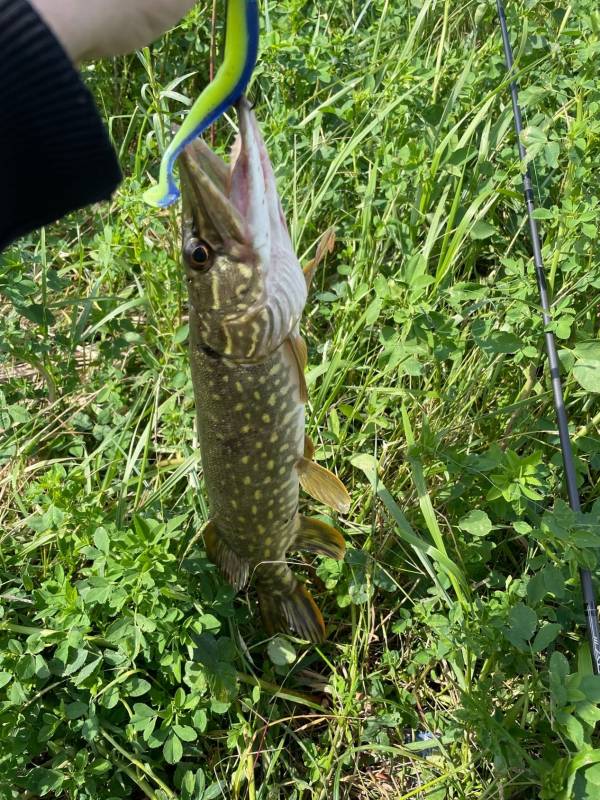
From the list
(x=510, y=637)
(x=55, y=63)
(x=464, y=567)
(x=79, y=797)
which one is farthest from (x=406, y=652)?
(x=55, y=63)

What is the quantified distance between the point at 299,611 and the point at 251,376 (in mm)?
788

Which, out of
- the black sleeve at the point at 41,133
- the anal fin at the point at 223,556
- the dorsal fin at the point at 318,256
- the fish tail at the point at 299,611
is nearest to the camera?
the black sleeve at the point at 41,133

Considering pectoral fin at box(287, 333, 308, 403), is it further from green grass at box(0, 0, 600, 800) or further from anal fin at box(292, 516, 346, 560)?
anal fin at box(292, 516, 346, 560)

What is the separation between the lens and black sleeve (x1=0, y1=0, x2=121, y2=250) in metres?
0.81

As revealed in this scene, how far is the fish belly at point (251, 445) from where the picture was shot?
1.75 meters

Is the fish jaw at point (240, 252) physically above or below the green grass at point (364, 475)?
above

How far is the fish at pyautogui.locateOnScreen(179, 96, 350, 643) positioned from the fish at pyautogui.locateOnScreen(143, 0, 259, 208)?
5.7 inches

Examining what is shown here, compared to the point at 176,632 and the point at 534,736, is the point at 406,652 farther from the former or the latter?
the point at 176,632

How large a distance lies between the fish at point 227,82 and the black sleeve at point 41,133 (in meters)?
0.20

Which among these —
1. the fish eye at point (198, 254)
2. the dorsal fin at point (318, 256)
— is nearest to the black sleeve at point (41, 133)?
the fish eye at point (198, 254)

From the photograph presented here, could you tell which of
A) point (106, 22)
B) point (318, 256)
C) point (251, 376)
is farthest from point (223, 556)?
point (106, 22)

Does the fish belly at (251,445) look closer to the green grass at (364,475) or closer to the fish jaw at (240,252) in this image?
the fish jaw at (240,252)

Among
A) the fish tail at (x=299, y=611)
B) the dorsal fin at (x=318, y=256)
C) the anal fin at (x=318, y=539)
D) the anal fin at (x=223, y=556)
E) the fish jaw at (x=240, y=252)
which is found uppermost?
the fish jaw at (x=240, y=252)

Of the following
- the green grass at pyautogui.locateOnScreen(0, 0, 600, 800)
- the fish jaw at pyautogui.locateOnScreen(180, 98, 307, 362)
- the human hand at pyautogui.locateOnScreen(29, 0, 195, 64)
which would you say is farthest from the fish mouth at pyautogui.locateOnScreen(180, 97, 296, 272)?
the green grass at pyautogui.locateOnScreen(0, 0, 600, 800)
